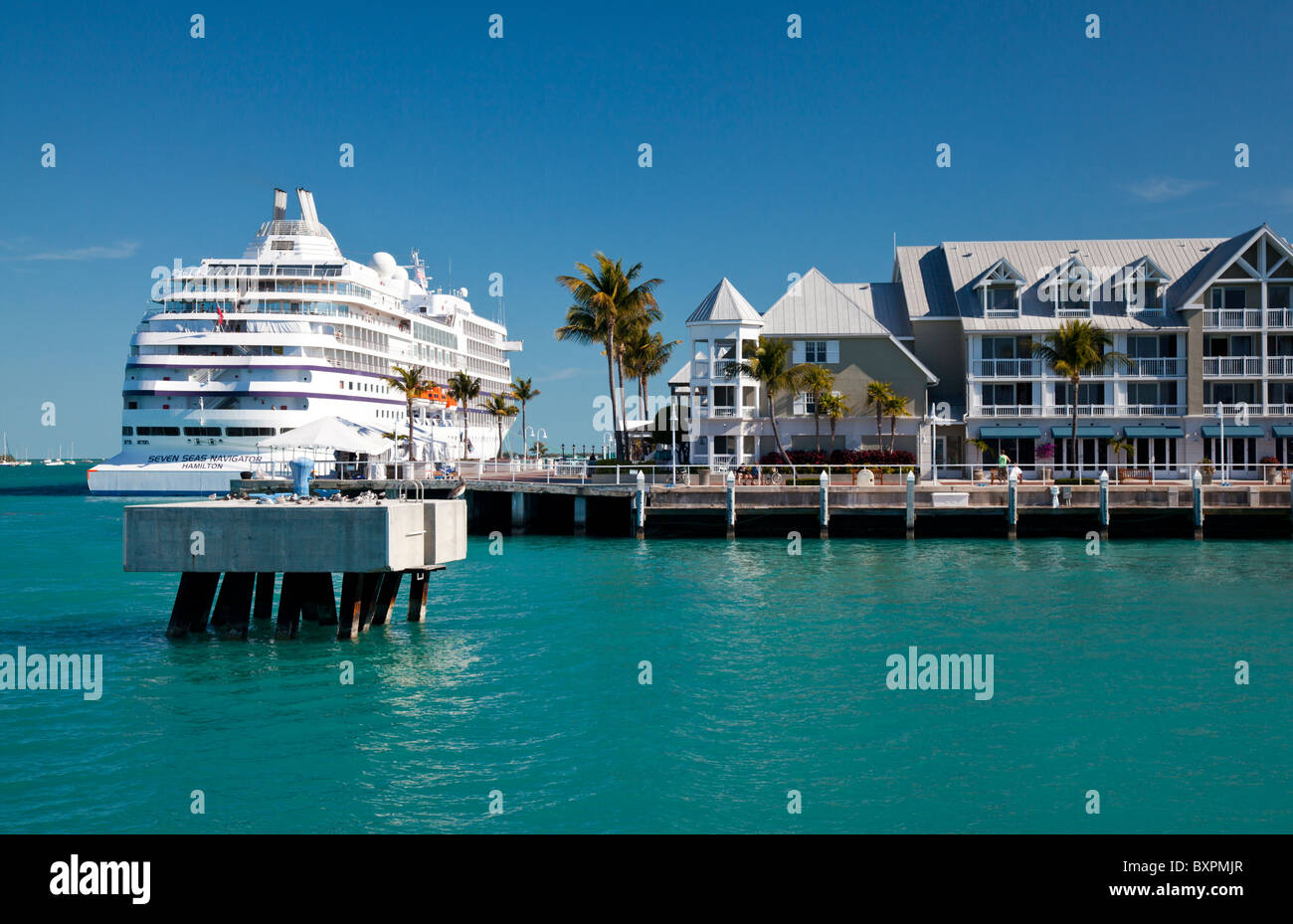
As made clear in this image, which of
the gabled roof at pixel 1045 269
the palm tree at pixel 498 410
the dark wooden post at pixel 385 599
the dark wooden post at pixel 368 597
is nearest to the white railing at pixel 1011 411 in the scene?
the gabled roof at pixel 1045 269

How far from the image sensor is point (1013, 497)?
41688mm

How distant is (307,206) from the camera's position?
95.0 metres

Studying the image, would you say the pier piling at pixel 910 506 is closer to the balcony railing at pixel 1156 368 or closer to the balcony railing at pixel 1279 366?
the balcony railing at pixel 1156 368

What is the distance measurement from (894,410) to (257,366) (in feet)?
146

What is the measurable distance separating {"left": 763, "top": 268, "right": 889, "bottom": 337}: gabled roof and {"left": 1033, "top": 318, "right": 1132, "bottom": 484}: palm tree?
822cm

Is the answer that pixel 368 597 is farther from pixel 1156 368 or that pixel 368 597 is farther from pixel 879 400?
pixel 1156 368

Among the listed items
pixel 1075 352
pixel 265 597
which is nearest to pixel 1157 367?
pixel 1075 352

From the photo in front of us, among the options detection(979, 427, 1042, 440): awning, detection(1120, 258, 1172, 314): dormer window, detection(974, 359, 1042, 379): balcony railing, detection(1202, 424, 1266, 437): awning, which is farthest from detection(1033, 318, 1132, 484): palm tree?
detection(1202, 424, 1266, 437): awning

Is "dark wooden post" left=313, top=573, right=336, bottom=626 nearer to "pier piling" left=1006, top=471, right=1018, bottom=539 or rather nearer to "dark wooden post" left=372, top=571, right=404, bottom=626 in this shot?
"dark wooden post" left=372, top=571, right=404, bottom=626

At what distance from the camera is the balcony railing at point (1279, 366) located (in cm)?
5562

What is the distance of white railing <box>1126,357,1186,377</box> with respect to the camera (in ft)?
185

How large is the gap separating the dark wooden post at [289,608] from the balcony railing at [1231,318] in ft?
169
